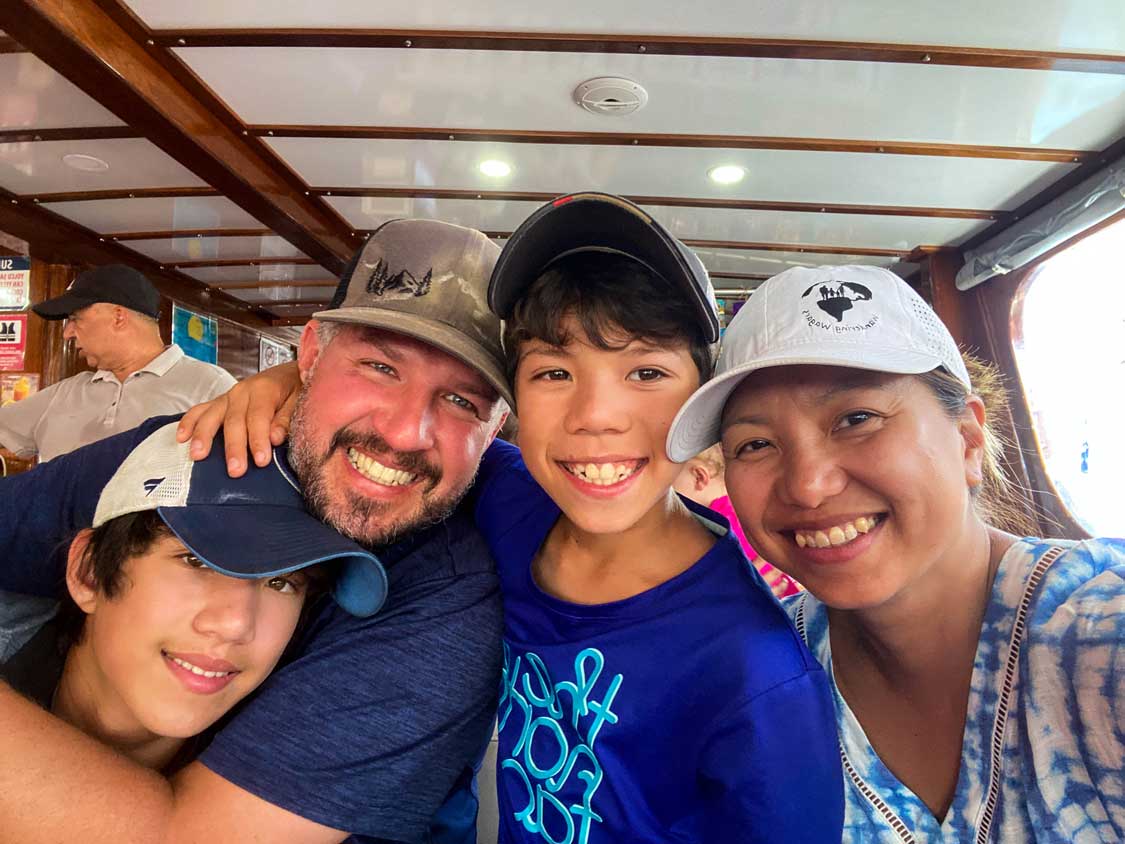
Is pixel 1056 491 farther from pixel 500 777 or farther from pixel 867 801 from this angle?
pixel 500 777

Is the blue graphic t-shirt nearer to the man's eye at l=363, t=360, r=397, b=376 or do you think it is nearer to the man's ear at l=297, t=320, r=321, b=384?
the man's eye at l=363, t=360, r=397, b=376

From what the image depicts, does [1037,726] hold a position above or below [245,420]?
below

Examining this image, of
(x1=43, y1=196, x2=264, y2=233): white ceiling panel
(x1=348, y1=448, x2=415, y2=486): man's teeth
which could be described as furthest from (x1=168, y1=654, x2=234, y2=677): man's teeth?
(x1=43, y1=196, x2=264, y2=233): white ceiling panel

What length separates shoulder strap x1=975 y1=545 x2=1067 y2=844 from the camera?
1051 mm

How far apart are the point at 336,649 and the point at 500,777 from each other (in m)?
0.43

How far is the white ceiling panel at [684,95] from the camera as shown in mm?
3242

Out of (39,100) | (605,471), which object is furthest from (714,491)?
(39,100)

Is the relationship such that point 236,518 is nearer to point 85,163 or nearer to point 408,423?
point 408,423

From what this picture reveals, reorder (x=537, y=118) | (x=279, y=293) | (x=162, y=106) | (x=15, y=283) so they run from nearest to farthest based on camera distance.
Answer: (x=162, y=106) < (x=537, y=118) < (x=15, y=283) < (x=279, y=293)

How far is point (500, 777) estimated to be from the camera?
133 cm

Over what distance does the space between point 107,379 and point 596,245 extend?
3717 millimetres

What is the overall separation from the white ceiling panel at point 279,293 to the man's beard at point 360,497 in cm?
573

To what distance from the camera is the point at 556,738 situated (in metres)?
1.21

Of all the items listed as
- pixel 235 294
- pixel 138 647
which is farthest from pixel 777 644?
pixel 235 294
